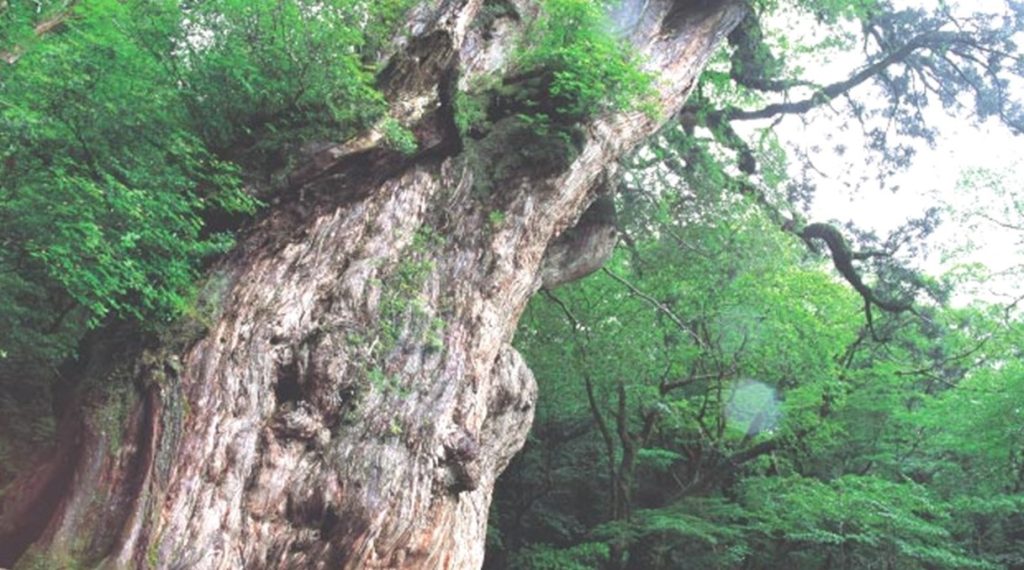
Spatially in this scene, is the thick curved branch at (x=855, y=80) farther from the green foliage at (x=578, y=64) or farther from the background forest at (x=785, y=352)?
the green foliage at (x=578, y=64)

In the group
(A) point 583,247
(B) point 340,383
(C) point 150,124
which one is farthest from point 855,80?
(C) point 150,124

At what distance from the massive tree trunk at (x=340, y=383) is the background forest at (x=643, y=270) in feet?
0.73

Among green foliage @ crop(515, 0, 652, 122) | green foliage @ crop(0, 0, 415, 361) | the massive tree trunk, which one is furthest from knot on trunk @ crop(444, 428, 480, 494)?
green foliage @ crop(515, 0, 652, 122)

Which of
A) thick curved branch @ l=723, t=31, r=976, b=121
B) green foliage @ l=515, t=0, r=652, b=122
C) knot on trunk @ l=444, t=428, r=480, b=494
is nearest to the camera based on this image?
knot on trunk @ l=444, t=428, r=480, b=494

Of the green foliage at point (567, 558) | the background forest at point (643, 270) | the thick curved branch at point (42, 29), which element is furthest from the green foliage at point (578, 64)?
the green foliage at point (567, 558)

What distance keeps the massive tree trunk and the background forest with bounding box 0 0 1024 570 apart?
0.22m

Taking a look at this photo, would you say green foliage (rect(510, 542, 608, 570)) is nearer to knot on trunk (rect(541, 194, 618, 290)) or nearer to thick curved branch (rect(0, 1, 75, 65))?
knot on trunk (rect(541, 194, 618, 290))

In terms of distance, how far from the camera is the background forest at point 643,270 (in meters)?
4.16

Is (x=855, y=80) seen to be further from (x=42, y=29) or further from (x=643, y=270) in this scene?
(x=42, y=29)

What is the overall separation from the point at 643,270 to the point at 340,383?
8.47m

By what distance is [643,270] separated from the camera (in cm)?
1273

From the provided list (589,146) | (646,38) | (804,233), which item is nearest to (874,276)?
(804,233)

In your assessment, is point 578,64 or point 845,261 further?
point 845,261

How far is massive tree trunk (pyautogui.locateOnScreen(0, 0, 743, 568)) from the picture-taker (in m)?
4.14
